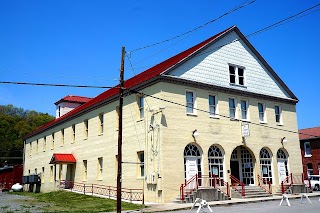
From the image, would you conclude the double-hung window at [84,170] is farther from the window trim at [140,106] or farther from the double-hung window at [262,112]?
the double-hung window at [262,112]

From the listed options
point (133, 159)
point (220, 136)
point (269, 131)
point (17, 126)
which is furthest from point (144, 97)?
point (17, 126)

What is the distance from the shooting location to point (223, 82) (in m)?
26.8

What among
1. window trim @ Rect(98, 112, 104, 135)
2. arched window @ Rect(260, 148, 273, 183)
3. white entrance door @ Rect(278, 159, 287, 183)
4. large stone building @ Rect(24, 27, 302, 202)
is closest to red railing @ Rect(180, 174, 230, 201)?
large stone building @ Rect(24, 27, 302, 202)

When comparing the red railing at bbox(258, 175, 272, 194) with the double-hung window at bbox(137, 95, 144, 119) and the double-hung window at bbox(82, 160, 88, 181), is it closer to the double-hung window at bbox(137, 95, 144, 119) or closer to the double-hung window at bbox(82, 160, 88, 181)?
the double-hung window at bbox(137, 95, 144, 119)

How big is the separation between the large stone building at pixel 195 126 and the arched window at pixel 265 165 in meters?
0.08

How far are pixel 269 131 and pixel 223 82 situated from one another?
591 cm

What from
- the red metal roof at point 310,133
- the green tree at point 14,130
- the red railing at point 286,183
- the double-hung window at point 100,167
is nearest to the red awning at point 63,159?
the double-hung window at point 100,167

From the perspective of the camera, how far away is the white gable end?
82.8 feet

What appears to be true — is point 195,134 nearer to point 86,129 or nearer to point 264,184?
point 264,184

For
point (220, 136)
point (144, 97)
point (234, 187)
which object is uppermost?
point (144, 97)

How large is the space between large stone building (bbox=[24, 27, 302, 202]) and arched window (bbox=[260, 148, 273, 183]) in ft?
0.26

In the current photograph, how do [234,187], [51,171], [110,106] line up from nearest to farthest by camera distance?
[234,187]
[110,106]
[51,171]

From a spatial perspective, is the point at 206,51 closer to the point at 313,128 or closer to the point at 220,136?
the point at 220,136

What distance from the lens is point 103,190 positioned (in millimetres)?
28328
